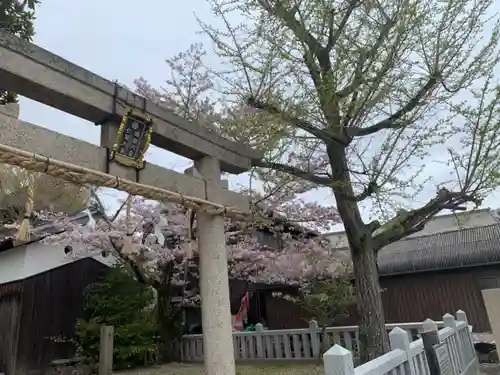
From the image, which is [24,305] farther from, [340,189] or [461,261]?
[461,261]

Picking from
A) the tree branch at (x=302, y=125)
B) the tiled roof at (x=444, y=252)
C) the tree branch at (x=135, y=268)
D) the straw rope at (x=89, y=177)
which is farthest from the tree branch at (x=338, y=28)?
the tiled roof at (x=444, y=252)

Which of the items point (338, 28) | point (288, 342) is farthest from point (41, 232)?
point (338, 28)

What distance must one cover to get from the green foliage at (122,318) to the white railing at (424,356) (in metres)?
6.63

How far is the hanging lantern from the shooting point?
11.4 feet


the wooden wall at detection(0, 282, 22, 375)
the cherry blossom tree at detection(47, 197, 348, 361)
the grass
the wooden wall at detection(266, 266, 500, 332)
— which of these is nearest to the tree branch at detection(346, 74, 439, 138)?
the cherry blossom tree at detection(47, 197, 348, 361)

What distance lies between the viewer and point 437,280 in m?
14.6

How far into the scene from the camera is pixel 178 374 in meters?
8.16

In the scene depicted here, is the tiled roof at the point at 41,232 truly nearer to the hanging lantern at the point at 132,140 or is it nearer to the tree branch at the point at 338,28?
the hanging lantern at the point at 132,140

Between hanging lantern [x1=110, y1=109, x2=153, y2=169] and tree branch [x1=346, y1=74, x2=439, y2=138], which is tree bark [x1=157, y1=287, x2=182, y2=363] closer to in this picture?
tree branch [x1=346, y1=74, x2=439, y2=138]

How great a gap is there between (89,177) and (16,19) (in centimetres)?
587

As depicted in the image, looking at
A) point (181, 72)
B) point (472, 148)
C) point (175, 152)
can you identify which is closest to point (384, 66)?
point (472, 148)

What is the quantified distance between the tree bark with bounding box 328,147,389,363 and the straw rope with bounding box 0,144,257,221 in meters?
2.45

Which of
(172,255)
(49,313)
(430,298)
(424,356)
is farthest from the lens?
(430,298)

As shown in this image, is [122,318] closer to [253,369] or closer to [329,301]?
[253,369]
